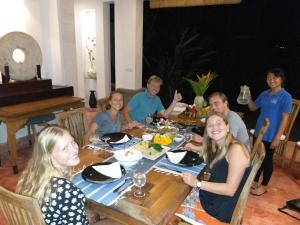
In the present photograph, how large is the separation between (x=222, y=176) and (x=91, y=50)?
528 cm

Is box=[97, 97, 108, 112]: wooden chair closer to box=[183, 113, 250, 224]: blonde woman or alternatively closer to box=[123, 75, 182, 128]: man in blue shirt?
box=[123, 75, 182, 128]: man in blue shirt

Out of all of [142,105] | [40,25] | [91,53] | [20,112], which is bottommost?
[20,112]

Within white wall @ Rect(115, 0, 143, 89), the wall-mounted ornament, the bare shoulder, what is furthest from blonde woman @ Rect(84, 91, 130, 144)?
the wall-mounted ornament

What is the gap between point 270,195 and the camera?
274 cm

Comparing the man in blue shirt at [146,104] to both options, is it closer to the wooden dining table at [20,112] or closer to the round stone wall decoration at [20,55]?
the wooden dining table at [20,112]

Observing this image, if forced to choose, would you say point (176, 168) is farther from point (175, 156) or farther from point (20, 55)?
point (20, 55)

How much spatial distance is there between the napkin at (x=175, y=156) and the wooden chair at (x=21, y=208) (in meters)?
0.99

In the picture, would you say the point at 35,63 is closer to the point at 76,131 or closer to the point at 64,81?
the point at 64,81

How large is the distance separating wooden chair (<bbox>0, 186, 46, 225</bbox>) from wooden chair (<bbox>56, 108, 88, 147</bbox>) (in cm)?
132

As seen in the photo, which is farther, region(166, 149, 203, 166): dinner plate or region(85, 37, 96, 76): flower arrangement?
region(85, 37, 96, 76): flower arrangement

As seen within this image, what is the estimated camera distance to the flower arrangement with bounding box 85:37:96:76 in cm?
604

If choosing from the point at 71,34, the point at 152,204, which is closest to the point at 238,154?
the point at 152,204

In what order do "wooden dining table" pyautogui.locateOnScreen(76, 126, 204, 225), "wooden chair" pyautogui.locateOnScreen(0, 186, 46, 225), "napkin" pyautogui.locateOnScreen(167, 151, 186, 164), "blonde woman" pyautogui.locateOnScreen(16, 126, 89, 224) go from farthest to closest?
"napkin" pyautogui.locateOnScreen(167, 151, 186, 164) → "wooden dining table" pyautogui.locateOnScreen(76, 126, 204, 225) → "blonde woman" pyautogui.locateOnScreen(16, 126, 89, 224) → "wooden chair" pyautogui.locateOnScreen(0, 186, 46, 225)

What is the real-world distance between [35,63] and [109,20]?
8.43 feet
